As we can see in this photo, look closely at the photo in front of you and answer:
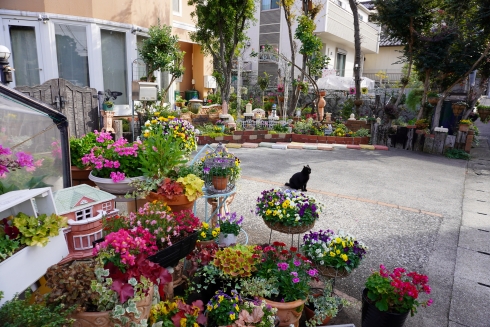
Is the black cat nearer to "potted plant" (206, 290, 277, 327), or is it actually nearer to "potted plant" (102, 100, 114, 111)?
"potted plant" (206, 290, 277, 327)

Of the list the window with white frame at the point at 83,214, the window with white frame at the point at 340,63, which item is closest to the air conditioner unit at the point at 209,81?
the window with white frame at the point at 340,63

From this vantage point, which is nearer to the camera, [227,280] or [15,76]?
[227,280]

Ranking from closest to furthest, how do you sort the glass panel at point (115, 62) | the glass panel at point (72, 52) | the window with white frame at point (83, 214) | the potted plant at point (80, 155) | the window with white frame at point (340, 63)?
the window with white frame at point (83, 214)
the potted plant at point (80, 155)
the glass panel at point (72, 52)
the glass panel at point (115, 62)
the window with white frame at point (340, 63)

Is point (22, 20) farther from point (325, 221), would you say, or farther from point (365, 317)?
point (365, 317)

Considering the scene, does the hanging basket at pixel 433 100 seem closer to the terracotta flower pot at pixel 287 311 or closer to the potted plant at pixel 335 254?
the potted plant at pixel 335 254

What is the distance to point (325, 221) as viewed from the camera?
466 centimetres

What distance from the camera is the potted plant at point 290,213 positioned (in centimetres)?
310

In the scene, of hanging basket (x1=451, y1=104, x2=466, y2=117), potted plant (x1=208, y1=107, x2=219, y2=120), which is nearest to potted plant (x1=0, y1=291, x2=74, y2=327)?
potted plant (x1=208, y1=107, x2=219, y2=120)

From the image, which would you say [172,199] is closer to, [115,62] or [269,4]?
[115,62]

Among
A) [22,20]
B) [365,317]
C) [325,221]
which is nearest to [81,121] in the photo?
[22,20]

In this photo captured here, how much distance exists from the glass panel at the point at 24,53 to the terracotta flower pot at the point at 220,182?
8.39m

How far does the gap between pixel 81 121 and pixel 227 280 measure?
7.21 metres

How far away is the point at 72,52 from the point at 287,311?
9.62 meters

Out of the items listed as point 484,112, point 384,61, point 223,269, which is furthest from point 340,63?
point 223,269
